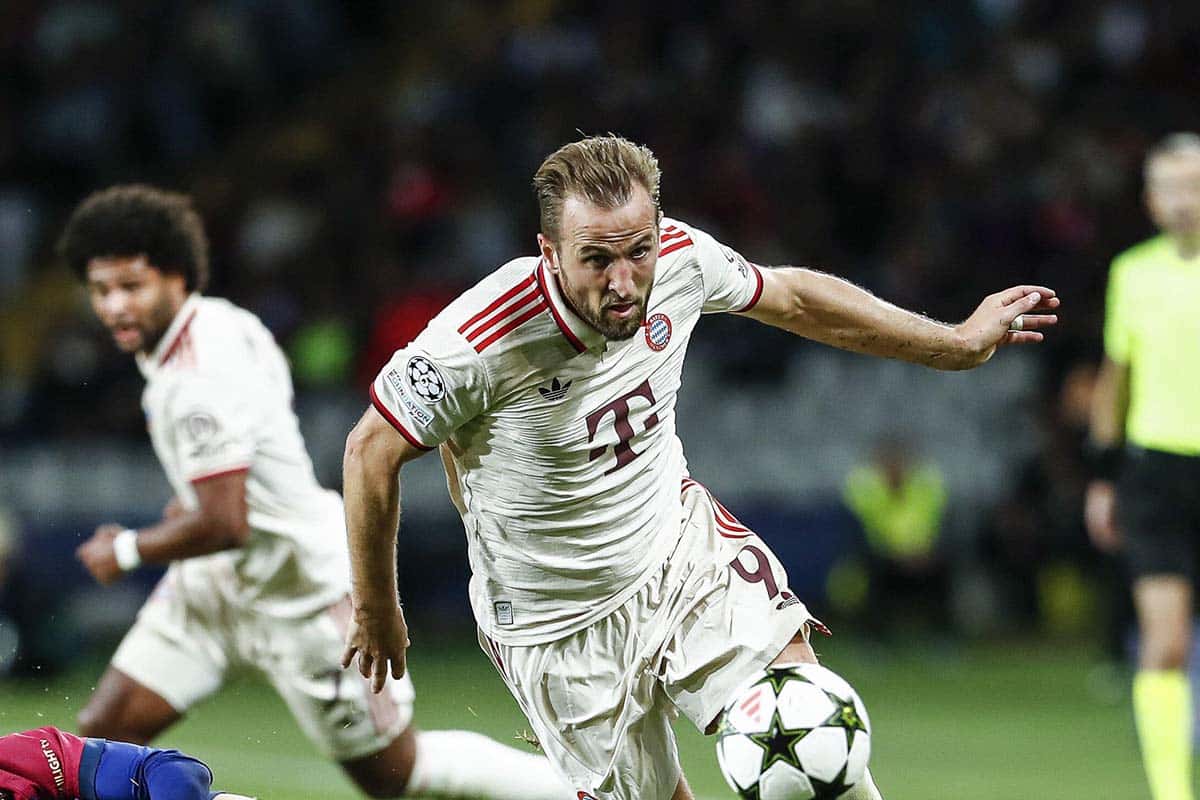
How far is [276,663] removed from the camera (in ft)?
20.2

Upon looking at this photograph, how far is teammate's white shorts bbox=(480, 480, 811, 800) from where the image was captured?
488cm

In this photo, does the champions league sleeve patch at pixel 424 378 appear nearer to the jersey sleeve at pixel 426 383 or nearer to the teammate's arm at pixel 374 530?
the jersey sleeve at pixel 426 383

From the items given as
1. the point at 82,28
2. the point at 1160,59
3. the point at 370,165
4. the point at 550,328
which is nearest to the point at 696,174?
the point at 370,165

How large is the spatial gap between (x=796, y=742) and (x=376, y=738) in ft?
6.46

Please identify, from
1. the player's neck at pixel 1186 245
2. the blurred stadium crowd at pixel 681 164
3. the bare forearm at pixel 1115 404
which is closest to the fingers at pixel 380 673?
the bare forearm at pixel 1115 404

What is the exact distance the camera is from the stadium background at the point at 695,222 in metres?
13.0

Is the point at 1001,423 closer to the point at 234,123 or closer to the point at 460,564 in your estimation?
the point at 460,564

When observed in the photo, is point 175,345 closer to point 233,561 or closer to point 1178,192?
point 233,561

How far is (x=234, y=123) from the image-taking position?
58.3 feet

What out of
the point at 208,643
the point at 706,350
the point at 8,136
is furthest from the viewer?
the point at 8,136

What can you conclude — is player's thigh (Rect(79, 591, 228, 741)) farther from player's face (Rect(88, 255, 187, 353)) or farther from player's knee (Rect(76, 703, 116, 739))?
player's face (Rect(88, 255, 187, 353))

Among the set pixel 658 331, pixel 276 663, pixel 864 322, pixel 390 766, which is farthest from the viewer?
pixel 276 663

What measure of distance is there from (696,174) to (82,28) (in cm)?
640

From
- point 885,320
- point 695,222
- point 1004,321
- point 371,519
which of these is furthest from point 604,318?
point 695,222
